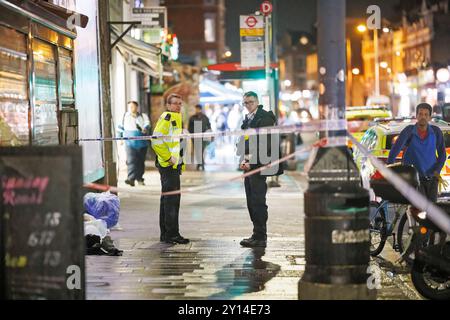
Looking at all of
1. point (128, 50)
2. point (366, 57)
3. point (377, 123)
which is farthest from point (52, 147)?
point (366, 57)

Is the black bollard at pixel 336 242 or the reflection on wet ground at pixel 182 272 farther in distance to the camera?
the reflection on wet ground at pixel 182 272

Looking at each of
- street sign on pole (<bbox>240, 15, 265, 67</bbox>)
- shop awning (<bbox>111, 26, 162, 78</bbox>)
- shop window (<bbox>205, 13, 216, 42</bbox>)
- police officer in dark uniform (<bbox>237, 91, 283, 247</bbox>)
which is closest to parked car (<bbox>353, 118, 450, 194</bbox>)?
police officer in dark uniform (<bbox>237, 91, 283, 247</bbox>)

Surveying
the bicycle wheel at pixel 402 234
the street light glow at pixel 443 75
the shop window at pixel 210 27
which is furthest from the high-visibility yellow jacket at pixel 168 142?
the shop window at pixel 210 27

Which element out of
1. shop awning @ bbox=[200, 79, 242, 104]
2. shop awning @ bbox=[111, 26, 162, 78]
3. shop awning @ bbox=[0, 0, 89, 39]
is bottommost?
shop awning @ bbox=[200, 79, 242, 104]

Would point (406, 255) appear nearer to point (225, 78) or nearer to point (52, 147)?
point (52, 147)

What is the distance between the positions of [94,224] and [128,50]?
42.4 ft

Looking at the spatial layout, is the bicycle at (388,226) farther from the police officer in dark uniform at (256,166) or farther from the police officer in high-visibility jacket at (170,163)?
the police officer in high-visibility jacket at (170,163)

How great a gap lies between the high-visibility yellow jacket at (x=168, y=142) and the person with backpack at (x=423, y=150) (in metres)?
2.72

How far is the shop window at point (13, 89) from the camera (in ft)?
32.1

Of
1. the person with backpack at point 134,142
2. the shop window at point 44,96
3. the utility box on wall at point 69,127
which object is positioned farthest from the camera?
the person with backpack at point 134,142

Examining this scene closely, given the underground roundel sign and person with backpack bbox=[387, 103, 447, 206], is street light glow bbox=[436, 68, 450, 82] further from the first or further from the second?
person with backpack bbox=[387, 103, 447, 206]

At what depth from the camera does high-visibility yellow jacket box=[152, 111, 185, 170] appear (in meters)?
11.6

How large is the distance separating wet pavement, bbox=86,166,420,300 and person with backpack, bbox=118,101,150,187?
175 inches

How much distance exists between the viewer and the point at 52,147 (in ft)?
21.9
